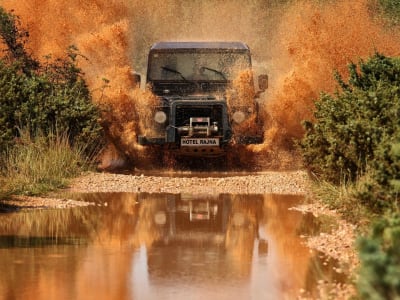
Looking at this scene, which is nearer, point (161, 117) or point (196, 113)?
point (196, 113)

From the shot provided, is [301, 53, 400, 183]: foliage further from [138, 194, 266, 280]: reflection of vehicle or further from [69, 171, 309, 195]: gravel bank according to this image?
[138, 194, 266, 280]: reflection of vehicle

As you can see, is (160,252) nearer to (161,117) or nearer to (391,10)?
(161,117)

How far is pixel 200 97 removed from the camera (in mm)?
23516

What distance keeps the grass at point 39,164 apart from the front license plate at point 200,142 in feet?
Result: 7.64

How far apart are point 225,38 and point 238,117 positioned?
13596 mm

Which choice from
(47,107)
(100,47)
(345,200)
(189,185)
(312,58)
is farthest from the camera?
(100,47)

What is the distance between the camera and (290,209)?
16.3 m

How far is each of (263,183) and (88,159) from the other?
14.7 feet

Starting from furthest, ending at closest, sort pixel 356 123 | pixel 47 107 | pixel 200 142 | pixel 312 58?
pixel 312 58 < pixel 200 142 < pixel 47 107 < pixel 356 123

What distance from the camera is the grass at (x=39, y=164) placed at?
17.8 m

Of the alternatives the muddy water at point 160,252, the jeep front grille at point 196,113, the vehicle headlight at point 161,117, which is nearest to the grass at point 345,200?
the muddy water at point 160,252

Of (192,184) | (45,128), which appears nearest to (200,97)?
(45,128)

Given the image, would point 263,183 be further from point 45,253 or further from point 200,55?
point 45,253

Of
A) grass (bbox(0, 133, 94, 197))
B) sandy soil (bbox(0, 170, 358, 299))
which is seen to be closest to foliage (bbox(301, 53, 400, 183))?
sandy soil (bbox(0, 170, 358, 299))
